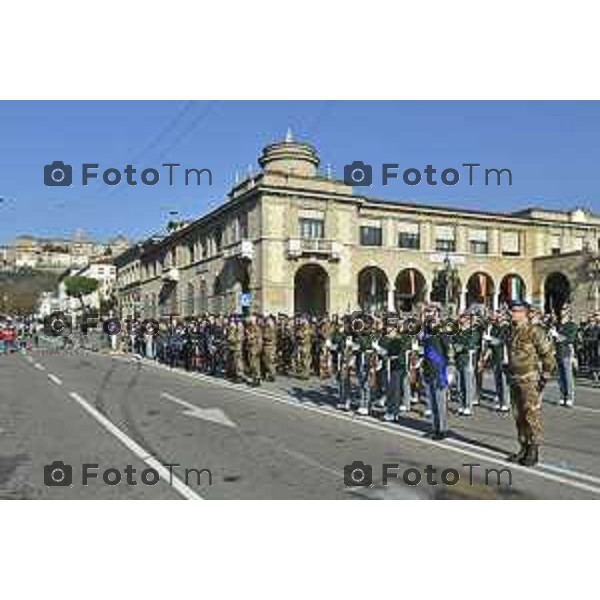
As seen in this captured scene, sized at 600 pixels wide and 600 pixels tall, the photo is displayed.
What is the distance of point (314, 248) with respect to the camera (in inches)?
2202

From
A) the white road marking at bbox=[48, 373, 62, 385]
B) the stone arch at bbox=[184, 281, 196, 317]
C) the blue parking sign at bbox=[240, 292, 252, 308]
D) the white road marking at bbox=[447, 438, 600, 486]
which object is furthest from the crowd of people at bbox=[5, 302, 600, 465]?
the stone arch at bbox=[184, 281, 196, 317]

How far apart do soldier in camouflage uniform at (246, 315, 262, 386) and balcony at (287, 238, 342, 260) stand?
1275 inches

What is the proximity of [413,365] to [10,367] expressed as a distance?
1909 centimetres

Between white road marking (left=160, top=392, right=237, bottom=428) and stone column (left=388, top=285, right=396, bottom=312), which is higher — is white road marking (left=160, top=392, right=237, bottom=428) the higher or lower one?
the lower one

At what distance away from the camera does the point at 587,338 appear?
2297cm

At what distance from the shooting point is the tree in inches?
5281

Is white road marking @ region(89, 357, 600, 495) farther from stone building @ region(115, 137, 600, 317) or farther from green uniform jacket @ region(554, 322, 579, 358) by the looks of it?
stone building @ region(115, 137, 600, 317)

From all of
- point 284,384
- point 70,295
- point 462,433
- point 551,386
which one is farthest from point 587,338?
point 70,295

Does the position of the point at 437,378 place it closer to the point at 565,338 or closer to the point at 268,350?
the point at 565,338

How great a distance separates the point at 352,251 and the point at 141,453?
49.1 meters

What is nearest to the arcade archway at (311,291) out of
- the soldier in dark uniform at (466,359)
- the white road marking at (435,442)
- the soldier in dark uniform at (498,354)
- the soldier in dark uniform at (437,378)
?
the white road marking at (435,442)

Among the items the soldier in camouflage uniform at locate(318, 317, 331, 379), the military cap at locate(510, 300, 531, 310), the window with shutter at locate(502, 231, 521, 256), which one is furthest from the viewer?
the window with shutter at locate(502, 231, 521, 256)

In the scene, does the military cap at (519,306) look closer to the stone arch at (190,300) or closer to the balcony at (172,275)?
the stone arch at (190,300)

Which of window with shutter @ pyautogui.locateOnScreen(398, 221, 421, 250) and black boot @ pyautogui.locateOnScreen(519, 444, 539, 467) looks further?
window with shutter @ pyautogui.locateOnScreen(398, 221, 421, 250)
